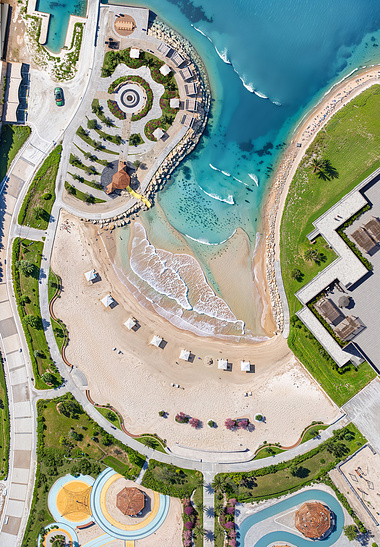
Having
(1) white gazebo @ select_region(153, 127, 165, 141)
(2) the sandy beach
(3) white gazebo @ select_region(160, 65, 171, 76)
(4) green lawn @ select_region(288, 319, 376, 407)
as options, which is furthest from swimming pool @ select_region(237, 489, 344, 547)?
(3) white gazebo @ select_region(160, 65, 171, 76)

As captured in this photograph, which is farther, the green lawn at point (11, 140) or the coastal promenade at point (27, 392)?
the green lawn at point (11, 140)

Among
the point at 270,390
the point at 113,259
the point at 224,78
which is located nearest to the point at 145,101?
the point at 224,78

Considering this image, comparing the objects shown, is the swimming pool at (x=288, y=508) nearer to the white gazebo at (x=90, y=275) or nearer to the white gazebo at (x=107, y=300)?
the white gazebo at (x=107, y=300)

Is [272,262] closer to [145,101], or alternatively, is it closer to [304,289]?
[304,289]

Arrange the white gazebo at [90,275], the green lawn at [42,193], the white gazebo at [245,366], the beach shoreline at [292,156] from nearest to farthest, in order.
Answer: the white gazebo at [245,366] < the white gazebo at [90,275] < the green lawn at [42,193] < the beach shoreline at [292,156]

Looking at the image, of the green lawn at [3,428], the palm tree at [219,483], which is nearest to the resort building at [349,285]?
the palm tree at [219,483]

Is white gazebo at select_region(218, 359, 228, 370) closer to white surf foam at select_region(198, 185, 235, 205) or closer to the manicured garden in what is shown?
the manicured garden
